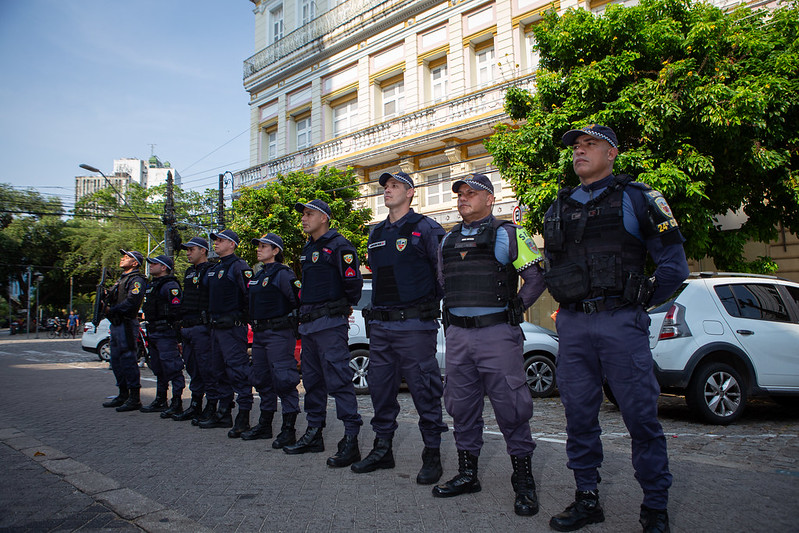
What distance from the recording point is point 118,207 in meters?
51.1

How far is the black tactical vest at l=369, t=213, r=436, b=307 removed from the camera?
4.11 m

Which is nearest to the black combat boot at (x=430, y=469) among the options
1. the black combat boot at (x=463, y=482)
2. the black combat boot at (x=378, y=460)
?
the black combat boot at (x=463, y=482)

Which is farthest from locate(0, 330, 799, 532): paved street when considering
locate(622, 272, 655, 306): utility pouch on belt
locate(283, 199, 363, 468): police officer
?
locate(622, 272, 655, 306): utility pouch on belt

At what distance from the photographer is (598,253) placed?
306cm

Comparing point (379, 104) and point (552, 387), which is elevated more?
point (379, 104)

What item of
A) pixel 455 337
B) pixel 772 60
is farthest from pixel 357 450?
pixel 772 60

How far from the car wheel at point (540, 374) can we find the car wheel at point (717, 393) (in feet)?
8.56

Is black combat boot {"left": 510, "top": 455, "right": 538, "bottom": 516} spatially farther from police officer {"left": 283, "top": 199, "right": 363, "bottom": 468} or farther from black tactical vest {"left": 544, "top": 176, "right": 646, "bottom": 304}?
police officer {"left": 283, "top": 199, "right": 363, "bottom": 468}

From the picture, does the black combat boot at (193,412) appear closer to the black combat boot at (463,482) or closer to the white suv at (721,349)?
the black combat boot at (463,482)

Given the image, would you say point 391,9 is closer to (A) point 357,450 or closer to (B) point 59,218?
(A) point 357,450

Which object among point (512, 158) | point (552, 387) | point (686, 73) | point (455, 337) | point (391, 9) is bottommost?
point (552, 387)

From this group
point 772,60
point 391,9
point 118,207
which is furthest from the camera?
point 118,207

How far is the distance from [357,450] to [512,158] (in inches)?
341

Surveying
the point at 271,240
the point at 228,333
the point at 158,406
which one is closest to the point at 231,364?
the point at 228,333
